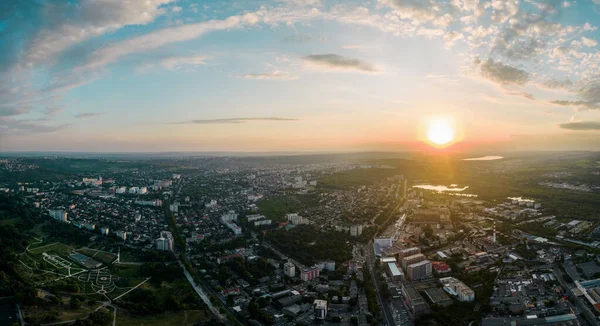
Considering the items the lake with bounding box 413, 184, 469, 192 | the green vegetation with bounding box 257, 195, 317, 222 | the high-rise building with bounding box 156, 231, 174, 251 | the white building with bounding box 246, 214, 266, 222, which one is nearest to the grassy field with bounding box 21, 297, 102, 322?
the high-rise building with bounding box 156, 231, 174, 251

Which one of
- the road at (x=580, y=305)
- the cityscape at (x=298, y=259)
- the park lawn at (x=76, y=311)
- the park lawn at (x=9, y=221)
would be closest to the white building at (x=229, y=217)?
the cityscape at (x=298, y=259)

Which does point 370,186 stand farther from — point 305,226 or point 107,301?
point 107,301

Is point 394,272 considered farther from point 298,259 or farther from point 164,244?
point 164,244

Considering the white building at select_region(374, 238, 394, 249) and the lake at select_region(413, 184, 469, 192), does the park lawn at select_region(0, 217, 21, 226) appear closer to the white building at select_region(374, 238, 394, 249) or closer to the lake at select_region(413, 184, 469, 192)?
the white building at select_region(374, 238, 394, 249)

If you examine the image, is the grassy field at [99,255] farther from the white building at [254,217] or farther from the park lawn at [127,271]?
the white building at [254,217]

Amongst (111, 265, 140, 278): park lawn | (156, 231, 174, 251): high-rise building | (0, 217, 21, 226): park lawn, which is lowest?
(111, 265, 140, 278): park lawn

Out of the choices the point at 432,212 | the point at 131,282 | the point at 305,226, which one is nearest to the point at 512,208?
the point at 432,212
